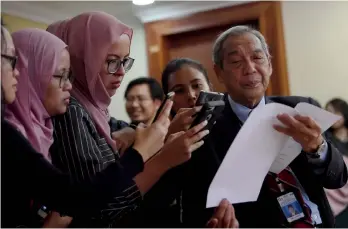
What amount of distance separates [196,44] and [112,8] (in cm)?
78

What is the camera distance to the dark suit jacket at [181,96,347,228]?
1.06 meters

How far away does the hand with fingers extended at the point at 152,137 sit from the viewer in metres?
0.86

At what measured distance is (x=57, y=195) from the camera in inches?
30.5

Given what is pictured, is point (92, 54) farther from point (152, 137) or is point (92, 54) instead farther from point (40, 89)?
point (152, 137)

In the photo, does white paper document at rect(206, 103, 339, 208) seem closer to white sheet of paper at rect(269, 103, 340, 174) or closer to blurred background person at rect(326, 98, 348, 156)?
white sheet of paper at rect(269, 103, 340, 174)

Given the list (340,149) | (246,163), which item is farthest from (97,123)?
(340,149)

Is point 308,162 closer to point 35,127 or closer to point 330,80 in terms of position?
point 35,127

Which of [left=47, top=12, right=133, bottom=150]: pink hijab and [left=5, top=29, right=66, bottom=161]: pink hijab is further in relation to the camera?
[left=47, top=12, right=133, bottom=150]: pink hijab

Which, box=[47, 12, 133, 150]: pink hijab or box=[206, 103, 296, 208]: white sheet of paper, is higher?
box=[47, 12, 133, 150]: pink hijab

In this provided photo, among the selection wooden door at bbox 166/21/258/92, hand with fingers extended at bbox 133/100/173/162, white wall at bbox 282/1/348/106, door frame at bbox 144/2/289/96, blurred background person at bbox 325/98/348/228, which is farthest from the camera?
wooden door at bbox 166/21/258/92

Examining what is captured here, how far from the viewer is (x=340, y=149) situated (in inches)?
107

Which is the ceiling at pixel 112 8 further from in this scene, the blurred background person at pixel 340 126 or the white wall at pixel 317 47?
the blurred background person at pixel 340 126

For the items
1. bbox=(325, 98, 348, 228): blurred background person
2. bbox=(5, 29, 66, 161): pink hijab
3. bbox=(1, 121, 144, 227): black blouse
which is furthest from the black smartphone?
bbox=(325, 98, 348, 228): blurred background person

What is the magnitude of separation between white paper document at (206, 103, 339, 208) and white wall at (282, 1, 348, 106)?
2.39 metres
